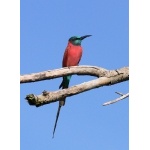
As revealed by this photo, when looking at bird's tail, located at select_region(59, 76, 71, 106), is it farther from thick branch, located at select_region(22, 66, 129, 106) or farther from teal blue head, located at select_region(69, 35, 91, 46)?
teal blue head, located at select_region(69, 35, 91, 46)

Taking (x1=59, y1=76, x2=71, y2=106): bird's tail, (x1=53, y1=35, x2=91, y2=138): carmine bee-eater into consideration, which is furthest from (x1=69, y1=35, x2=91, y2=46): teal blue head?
(x1=59, y1=76, x2=71, y2=106): bird's tail

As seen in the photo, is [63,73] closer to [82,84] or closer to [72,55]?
[82,84]

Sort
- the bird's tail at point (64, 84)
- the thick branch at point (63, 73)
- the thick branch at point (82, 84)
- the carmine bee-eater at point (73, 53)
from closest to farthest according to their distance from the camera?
the thick branch at point (82, 84) < the thick branch at point (63, 73) < the bird's tail at point (64, 84) < the carmine bee-eater at point (73, 53)

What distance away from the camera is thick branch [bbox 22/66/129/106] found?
55.5 inches

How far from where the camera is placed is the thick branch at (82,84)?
1.41 meters

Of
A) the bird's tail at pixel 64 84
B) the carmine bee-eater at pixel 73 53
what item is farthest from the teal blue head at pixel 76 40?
the bird's tail at pixel 64 84

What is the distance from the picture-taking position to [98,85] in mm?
1616

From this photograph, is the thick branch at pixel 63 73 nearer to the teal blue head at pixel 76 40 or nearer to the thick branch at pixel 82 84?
the thick branch at pixel 82 84

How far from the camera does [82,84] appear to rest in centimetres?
155
